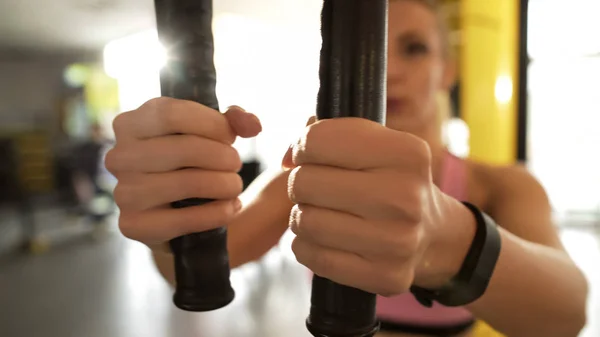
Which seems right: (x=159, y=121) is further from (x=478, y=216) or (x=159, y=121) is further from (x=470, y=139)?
(x=470, y=139)

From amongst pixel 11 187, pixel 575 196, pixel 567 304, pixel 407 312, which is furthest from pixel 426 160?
pixel 11 187

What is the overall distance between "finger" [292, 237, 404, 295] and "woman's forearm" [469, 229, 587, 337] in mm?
90

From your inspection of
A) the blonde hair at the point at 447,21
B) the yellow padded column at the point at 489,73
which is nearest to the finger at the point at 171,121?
the blonde hair at the point at 447,21

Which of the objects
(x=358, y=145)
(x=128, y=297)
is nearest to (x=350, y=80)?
(x=358, y=145)

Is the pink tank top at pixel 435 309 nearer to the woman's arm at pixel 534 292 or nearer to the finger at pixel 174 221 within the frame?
the woman's arm at pixel 534 292

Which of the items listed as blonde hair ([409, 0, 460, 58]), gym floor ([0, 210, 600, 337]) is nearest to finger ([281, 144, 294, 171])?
blonde hair ([409, 0, 460, 58])

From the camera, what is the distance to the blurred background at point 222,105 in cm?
33

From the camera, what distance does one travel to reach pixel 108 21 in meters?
0.42

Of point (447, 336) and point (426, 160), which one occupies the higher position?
point (426, 160)

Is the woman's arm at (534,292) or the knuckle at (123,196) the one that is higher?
the knuckle at (123,196)

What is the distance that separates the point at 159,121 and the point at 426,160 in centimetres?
12

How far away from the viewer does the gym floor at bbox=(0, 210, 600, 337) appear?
1.13m

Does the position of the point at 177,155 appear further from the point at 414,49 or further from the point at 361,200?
the point at 414,49

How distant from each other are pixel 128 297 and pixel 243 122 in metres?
1.48
